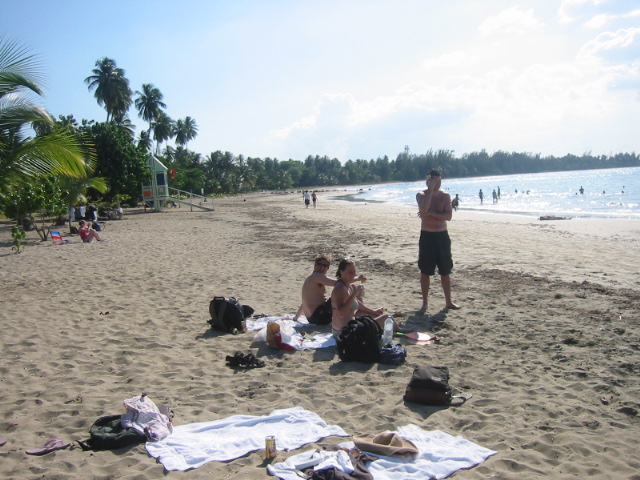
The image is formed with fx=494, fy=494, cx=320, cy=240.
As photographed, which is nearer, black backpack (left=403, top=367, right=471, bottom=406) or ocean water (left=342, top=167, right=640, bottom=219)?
black backpack (left=403, top=367, right=471, bottom=406)

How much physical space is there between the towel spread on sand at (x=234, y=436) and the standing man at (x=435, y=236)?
3.45m

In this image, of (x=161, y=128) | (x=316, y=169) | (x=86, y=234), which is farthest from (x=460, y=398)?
(x=316, y=169)

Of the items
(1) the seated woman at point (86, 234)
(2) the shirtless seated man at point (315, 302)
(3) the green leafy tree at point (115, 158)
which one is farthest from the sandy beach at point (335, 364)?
(3) the green leafy tree at point (115, 158)

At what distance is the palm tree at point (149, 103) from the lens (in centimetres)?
6681

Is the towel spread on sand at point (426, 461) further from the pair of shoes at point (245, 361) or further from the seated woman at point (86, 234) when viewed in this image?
the seated woman at point (86, 234)

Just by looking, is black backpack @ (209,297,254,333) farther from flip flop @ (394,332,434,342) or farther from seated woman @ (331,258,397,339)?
flip flop @ (394,332,434,342)

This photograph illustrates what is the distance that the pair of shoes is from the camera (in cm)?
508

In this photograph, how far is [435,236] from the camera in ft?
23.0

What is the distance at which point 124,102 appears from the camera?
55.7 meters

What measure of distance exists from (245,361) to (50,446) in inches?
77.9

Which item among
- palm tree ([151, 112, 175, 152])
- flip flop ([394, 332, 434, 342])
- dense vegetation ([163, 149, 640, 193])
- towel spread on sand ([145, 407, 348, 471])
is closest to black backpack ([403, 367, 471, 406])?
towel spread on sand ([145, 407, 348, 471])

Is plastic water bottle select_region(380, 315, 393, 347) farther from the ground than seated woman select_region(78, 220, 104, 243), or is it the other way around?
seated woman select_region(78, 220, 104, 243)

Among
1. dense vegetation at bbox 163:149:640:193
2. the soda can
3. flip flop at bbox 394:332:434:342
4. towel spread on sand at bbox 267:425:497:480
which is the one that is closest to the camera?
towel spread on sand at bbox 267:425:497:480

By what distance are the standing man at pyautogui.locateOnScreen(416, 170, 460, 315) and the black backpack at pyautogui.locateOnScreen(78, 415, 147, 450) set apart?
431cm
